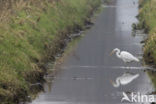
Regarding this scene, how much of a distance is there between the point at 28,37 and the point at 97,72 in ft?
13.8

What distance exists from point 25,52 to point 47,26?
7800 millimetres

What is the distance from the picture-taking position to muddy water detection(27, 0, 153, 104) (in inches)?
918

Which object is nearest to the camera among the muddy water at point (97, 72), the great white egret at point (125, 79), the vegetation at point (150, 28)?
the muddy water at point (97, 72)

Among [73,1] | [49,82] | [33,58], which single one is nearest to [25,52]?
[33,58]

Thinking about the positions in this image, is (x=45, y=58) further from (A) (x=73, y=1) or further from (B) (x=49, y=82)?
(A) (x=73, y=1)

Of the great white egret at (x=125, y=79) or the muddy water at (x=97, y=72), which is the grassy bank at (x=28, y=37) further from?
the great white egret at (x=125, y=79)

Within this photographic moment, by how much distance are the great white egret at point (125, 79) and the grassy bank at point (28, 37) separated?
320 centimetres

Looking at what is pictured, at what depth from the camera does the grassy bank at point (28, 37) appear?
75.8 ft

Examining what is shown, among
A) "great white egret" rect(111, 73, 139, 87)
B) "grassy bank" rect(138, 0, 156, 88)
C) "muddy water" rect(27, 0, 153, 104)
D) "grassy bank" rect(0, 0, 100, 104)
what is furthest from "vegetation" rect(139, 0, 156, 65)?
"grassy bank" rect(0, 0, 100, 104)

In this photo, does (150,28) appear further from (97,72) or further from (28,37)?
(97,72)

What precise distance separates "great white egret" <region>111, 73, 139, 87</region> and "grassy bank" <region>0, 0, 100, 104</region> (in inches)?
126

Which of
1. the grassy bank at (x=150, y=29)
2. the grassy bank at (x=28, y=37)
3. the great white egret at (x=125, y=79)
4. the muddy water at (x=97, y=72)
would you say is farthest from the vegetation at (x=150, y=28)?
the grassy bank at (x=28, y=37)

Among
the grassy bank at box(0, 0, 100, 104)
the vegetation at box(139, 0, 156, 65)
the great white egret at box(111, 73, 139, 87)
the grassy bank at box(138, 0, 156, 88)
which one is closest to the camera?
the grassy bank at box(0, 0, 100, 104)

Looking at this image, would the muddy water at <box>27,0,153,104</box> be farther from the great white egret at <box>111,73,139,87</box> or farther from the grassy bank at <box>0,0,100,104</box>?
the grassy bank at <box>0,0,100,104</box>
